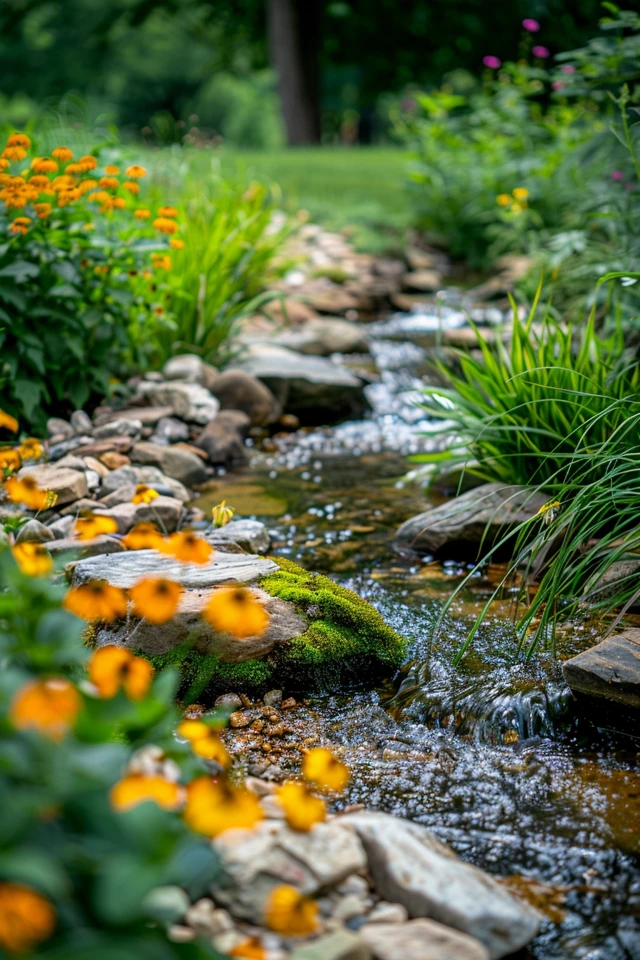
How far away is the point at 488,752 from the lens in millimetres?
2275

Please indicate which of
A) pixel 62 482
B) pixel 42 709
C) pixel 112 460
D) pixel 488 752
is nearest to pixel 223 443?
pixel 112 460

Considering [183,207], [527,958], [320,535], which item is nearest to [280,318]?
[183,207]

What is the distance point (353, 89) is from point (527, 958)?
30502 mm

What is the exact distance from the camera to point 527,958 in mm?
1618

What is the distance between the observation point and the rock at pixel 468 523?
10.8ft

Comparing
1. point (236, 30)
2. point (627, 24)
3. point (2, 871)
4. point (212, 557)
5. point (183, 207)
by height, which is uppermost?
point (236, 30)

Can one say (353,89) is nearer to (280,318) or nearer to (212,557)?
(280,318)

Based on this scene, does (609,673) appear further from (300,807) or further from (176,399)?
(176,399)

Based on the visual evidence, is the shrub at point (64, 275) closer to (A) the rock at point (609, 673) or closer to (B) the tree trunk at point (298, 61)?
(A) the rock at point (609, 673)

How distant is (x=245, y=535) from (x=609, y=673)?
144 cm

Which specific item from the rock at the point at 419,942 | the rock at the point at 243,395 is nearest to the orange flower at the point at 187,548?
the rock at the point at 419,942

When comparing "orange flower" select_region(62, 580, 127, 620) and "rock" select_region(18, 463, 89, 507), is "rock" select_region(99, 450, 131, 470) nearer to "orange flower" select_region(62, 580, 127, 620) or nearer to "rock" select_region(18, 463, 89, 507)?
"rock" select_region(18, 463, 89, 507)

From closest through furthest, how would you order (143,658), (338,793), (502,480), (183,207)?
(338,793)
(143,658)
(502,480)
(183,207)

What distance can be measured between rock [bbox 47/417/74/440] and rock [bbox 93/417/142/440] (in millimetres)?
115
